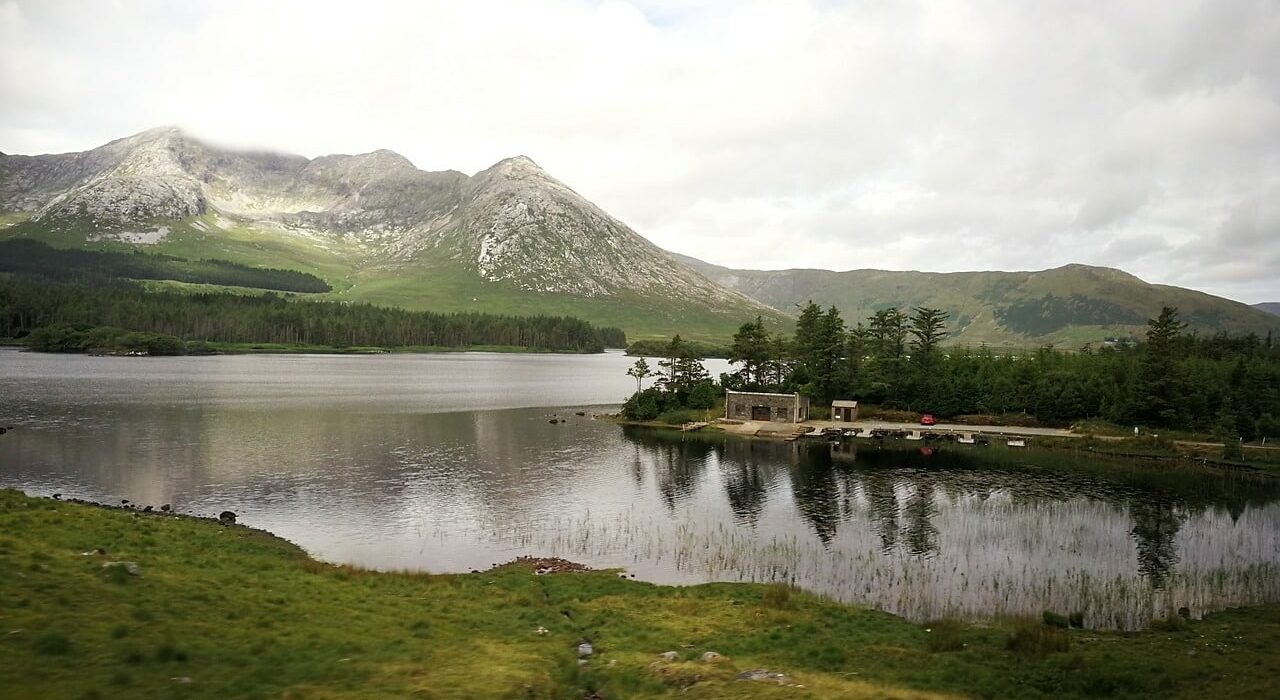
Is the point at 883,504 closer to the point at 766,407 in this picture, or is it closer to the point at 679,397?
the point at 766,407

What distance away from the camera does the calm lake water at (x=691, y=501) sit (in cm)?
4034

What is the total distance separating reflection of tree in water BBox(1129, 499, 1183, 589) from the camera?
1660 inches

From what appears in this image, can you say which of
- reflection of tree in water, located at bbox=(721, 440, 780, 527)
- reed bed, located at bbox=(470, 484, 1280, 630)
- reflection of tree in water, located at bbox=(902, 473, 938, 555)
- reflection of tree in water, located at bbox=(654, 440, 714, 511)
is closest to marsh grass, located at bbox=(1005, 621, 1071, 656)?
reed bed, located at bbox=(470, 484, 1280, 630)

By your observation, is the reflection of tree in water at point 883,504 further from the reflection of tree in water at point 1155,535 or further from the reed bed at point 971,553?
the reflection of tree in water at point 1155,535

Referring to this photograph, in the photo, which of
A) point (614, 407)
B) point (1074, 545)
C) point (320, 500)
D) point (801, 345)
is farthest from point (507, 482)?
point (801, 345)

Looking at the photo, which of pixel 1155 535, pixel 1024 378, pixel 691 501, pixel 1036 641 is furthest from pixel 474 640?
pixel 1024 378

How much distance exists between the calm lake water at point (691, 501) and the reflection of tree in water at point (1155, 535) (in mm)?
233

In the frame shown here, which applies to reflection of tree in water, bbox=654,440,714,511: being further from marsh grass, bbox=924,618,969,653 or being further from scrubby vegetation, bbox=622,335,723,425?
marsh grass, bbox=924,618,969,653

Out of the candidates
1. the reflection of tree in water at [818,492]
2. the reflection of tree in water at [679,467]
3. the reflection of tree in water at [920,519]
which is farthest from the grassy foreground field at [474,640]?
the reflection of tree in water at [679,467]

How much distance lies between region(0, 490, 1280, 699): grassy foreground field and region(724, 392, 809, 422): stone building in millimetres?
75794

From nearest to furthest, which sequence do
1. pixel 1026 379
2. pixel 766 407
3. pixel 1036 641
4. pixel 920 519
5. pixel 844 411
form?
pixel 1036 641 < pixel 920 519 < pixel 1026 379 < pixel 766 407 < pixel 844 411

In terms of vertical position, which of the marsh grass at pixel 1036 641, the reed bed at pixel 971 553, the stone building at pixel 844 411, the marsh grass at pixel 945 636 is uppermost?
the stone building at pixel 844 411

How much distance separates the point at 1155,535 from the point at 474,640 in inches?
1991

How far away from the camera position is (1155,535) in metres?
50.3
